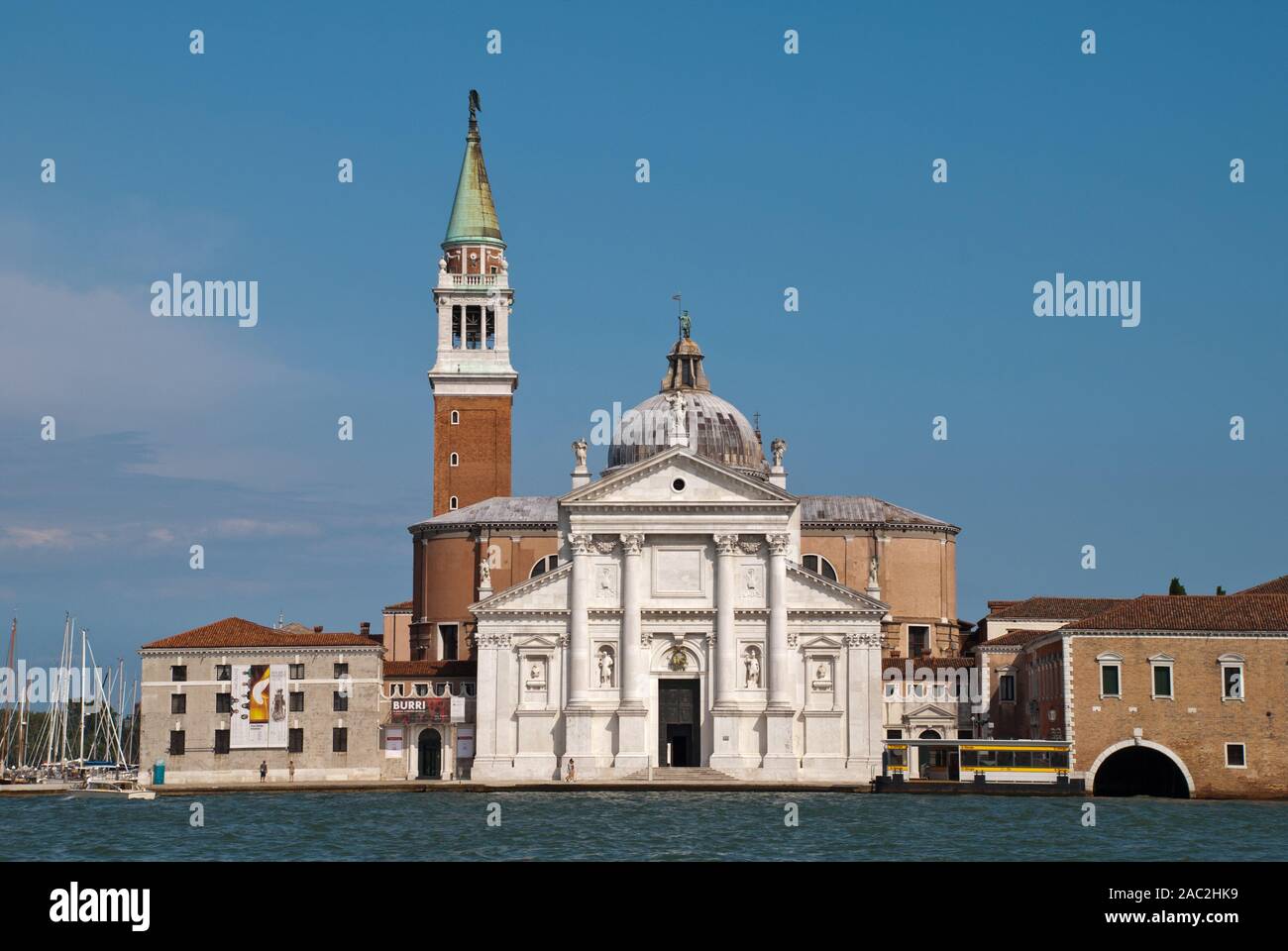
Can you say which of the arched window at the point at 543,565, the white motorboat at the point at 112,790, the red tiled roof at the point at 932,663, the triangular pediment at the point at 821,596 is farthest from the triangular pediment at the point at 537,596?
the red tiled roof at the point at 932,663

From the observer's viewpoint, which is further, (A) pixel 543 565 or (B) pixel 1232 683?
(A) pixel 543 565

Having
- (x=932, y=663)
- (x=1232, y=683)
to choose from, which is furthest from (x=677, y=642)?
(x=1232, y=683)

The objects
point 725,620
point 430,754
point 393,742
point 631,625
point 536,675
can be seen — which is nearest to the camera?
point 725,620

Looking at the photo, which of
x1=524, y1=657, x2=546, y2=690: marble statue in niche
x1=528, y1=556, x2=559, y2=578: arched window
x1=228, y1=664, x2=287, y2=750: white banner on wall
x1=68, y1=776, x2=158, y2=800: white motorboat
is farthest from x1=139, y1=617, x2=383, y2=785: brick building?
x1=528, y1=556, x2=559, y2=578: arched window

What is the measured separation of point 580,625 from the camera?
58875 millimetres

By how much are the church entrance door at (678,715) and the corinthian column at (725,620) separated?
123cm

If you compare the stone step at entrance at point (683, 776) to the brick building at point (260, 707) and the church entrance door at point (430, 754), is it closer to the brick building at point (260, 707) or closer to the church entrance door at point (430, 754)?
the church entrance door at point (430, 754)

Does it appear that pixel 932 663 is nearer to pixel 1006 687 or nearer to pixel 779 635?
pixel 1006 687

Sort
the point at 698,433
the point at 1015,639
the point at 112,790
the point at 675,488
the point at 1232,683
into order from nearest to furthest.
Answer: the point at 1232,683, the point at 112,790, the point at 675,488, the point at 1015,639, the point at 698,433

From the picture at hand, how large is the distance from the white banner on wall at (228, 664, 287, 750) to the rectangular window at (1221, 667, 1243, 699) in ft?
90.9

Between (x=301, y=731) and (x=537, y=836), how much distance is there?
24427mm

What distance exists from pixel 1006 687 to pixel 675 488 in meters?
13.1

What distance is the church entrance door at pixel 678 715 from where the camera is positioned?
59406mm
